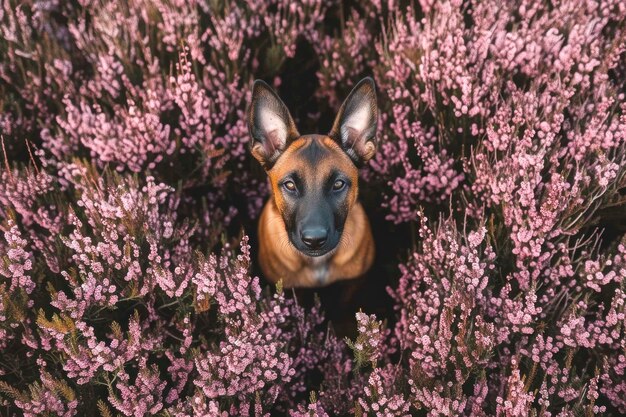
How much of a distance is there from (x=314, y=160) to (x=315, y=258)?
74cm

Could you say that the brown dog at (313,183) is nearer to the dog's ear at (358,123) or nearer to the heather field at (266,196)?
the dog's ear at (358,123)

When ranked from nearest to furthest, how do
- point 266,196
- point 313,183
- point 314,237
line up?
point 314,237 < point 313,183 < point 266,196

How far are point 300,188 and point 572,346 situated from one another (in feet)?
5.46

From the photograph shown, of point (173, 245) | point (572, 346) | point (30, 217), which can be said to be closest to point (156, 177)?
point (173, 245)

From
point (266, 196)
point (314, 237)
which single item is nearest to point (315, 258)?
point (314, 237)

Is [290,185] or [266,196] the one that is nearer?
[290,185]

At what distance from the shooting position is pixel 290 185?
2881 mm

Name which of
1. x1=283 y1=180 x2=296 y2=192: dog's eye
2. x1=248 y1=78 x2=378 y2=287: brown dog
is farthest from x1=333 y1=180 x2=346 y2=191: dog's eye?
x1=283 y1=180 x2=296 y2=192: dog's eye

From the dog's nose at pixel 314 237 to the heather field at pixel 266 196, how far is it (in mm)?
385

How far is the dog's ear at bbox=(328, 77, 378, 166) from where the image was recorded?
2789mm

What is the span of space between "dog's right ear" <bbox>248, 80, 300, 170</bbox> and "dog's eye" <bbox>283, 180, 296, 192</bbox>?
240 millimetres

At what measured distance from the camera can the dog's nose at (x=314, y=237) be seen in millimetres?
2664

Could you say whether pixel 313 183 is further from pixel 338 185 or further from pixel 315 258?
pixel 315 258

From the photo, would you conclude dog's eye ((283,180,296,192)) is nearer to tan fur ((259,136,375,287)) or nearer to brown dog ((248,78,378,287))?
brown dog ((248,78,378,287))
